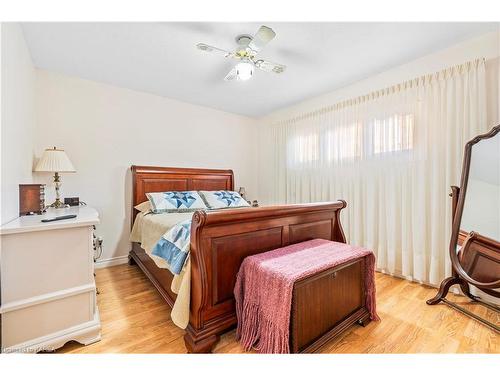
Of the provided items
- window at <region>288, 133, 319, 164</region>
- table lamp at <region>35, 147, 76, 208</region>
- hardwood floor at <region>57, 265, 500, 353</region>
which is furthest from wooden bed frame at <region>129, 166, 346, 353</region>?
window at <region>288, 133, 319, 164</region>

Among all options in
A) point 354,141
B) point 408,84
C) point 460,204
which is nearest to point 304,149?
point 354,141

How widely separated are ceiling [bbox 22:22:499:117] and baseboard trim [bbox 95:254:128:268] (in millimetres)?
2270

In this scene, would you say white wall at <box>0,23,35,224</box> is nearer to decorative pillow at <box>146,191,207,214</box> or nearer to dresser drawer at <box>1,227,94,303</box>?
dresser drawer at <box>1,227,94,303</box>

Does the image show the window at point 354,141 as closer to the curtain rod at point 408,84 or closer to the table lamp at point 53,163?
the curtain rod at point 408,84

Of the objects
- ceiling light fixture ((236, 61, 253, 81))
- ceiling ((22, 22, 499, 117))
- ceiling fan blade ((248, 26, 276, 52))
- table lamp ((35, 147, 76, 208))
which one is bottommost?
table lamp ((35, 147, 76, 208))

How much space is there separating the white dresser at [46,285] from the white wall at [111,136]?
1584 millimetres

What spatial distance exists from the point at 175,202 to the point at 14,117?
1599 millimetres

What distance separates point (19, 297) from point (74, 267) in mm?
268

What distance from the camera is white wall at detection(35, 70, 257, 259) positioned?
8.50 feet

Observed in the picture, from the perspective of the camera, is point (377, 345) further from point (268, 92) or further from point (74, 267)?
point (268, 92)

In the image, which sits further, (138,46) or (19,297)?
(138,46)

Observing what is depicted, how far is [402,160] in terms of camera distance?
Result: 8.05 feet
